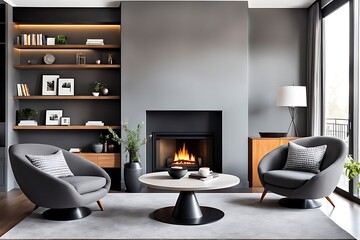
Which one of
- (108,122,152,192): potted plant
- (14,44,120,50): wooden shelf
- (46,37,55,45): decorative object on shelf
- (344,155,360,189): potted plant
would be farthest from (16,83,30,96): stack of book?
(344,155,360,189): potted plant

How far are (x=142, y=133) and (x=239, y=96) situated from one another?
154 cm

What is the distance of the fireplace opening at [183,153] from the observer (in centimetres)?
652

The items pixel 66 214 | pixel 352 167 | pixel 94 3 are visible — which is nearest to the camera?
pixel 66 214

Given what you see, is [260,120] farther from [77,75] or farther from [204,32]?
[77,75]

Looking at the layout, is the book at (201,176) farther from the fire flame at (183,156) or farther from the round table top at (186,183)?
the fire flame at (183,156)

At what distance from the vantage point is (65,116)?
255 inches

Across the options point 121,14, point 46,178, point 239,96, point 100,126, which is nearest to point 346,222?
point 239,96

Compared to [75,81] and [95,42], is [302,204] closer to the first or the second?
[95,42]

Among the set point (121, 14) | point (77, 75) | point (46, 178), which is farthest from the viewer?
point (77, 75)

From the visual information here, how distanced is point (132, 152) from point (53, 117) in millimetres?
1466

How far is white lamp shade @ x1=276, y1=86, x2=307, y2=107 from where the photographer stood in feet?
19.3

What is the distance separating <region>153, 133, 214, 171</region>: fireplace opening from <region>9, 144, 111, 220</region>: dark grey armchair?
205 centimetres

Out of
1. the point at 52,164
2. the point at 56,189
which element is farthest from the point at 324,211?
the point at 52,164

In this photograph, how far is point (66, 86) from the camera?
6.40m
